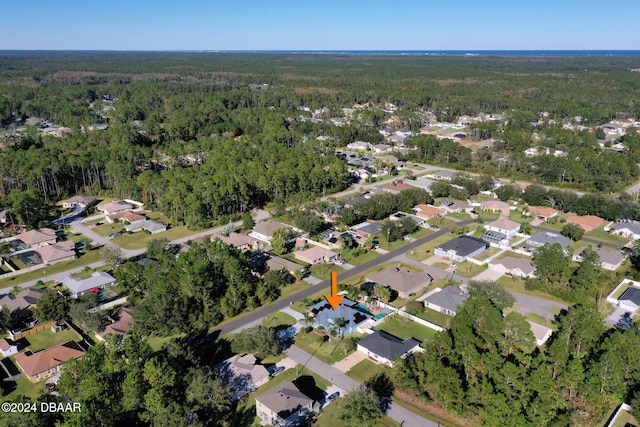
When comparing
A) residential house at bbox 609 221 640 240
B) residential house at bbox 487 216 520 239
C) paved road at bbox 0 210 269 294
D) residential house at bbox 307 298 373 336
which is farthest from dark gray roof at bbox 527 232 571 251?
paved road at bbox 0 210 269 294

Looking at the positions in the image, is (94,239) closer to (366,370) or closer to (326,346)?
(326,346)

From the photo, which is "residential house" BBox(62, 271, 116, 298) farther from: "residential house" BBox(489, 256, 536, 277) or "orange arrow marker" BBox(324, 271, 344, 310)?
"residential house" BBox(489, 256, 536, 277)

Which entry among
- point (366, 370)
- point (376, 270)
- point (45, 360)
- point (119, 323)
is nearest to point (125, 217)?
point (119, 323)

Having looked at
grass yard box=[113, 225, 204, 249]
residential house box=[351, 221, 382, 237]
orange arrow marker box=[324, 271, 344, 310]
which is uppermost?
residential house box=[351, 221, 382, 237]

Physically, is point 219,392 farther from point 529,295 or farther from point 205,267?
point 529,295

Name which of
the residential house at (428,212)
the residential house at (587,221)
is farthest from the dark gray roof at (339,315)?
the residential house at (587,221)
